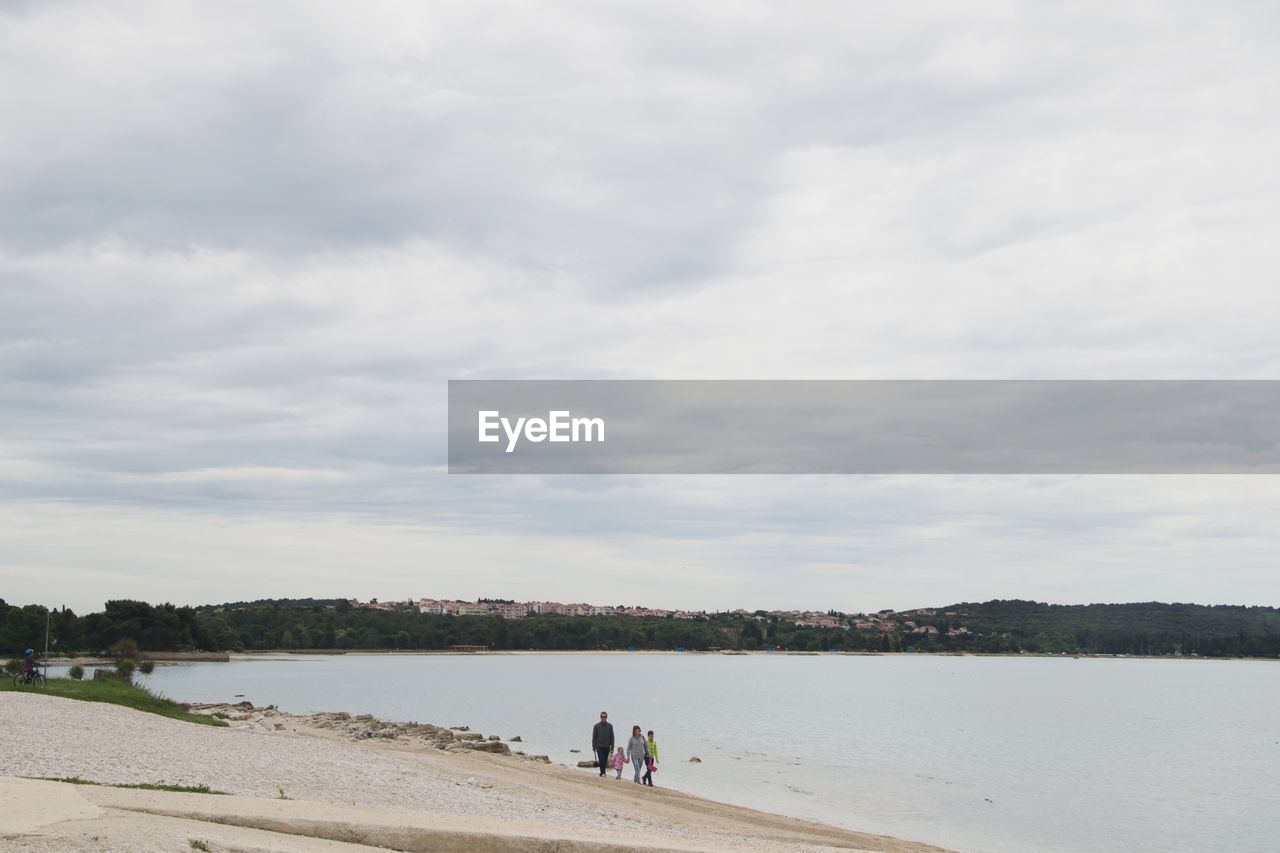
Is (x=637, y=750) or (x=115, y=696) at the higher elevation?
(x=115, y=696)

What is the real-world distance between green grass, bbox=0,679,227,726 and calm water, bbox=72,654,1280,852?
13.2 meters

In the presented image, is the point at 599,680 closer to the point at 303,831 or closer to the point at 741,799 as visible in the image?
the point at 741,799

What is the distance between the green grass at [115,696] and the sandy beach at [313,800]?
1.91 metres

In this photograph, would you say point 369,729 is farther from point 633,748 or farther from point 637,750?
point 637,750

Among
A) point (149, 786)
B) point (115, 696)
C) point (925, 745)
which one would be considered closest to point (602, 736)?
point (149, 786)

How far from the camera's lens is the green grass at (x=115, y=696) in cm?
3600

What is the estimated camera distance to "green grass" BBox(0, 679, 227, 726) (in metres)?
36.0

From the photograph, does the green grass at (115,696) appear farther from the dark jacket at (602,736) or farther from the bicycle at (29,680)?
the dark jacket at (602,736)

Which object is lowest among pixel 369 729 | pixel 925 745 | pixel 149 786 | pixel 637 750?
pixel 925 745

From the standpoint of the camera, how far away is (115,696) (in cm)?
3744

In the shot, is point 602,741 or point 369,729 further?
point 369,729

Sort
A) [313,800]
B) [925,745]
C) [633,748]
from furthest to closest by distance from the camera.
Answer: [925,745]
[633,748]
[313,800]

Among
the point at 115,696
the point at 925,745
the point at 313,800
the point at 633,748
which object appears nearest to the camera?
the point at 313,800

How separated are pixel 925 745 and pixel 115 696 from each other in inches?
1463
